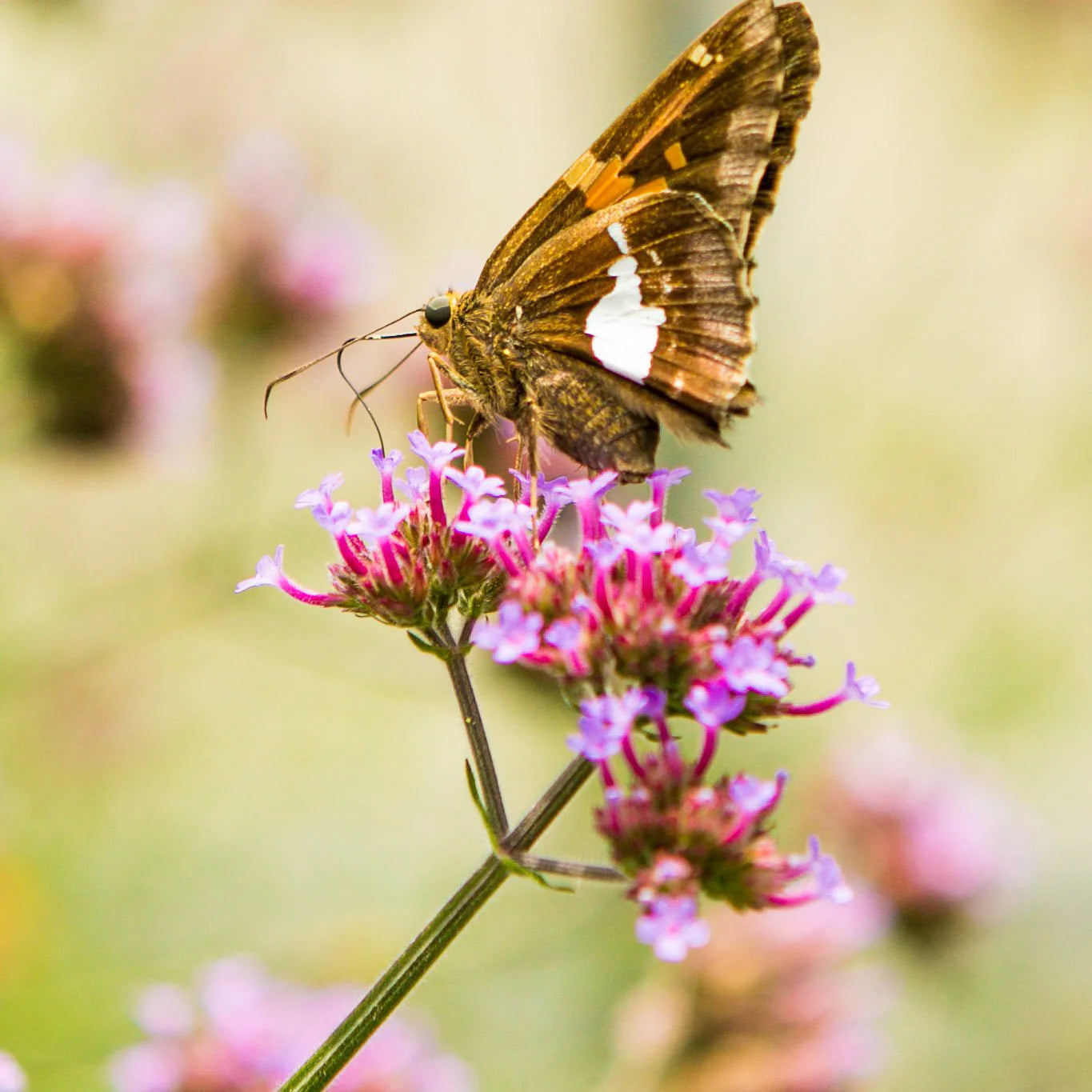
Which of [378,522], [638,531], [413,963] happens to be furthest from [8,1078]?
[638,531]

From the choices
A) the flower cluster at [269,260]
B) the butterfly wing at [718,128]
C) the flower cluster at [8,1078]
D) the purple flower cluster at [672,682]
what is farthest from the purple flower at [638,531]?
the flower cluster at [269,260]

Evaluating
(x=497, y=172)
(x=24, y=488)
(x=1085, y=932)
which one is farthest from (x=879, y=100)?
(x=24, y=488)

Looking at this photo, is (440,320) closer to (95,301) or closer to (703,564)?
(703,564)

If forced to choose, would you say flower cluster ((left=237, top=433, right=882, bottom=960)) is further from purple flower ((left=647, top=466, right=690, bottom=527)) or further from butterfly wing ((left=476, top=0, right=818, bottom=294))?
butterfly wing ((left=476, top=0, right=818, bottom=294))

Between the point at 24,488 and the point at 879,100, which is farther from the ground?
the point at 879,100

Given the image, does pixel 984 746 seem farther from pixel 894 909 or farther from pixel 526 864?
pixel 526 864

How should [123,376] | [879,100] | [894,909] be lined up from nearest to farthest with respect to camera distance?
1. [123,376]
2. [894,909]
3. [879,100]

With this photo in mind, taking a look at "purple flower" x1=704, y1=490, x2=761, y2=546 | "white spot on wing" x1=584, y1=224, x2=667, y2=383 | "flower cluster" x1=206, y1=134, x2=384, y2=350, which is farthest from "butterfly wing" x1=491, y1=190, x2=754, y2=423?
"flower cluster" x1=206, y1=134, x2=384, y2=350

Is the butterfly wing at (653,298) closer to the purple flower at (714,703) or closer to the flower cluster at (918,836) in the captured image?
the purple flower at (714,703)
